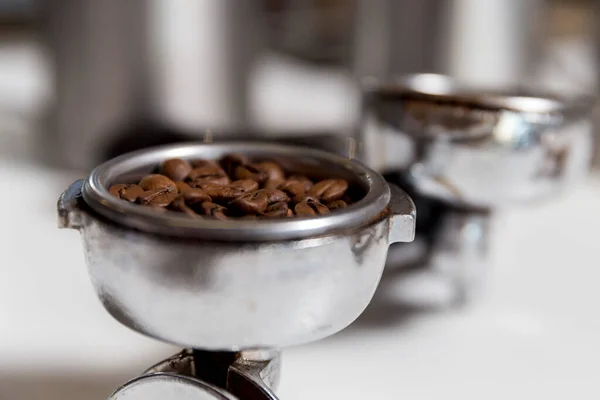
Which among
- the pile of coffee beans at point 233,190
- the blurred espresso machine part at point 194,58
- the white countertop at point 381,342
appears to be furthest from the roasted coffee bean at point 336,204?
the blurred espresso machine part at point 194,58

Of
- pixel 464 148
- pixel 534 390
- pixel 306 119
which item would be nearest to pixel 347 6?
pixel 306 119

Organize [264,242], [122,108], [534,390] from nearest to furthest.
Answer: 1. [264,242]
2. [534,390]
3. [122,108]

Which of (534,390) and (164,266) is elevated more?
(164,266)

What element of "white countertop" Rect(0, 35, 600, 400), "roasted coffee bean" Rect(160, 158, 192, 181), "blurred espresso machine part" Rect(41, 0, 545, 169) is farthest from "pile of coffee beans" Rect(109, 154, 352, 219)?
"blurred espresso machine part" Rect(41, 0, 545, 169)

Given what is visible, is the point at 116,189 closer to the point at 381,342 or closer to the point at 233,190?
the point at 233,190

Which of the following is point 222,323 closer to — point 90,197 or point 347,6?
point 90,197

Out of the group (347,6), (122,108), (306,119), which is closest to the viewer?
(122,108)

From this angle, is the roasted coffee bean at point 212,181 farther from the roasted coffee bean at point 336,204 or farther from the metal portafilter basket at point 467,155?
the metal portafilter basket at point 467,155
